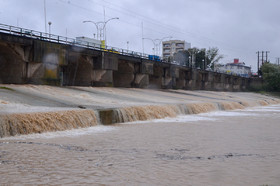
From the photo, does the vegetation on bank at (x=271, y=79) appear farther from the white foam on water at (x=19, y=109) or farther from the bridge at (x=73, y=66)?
the white foam on water at (x=19, y=109)

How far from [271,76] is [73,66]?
2504 inches

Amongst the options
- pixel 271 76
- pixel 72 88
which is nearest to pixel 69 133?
pixel 72 88

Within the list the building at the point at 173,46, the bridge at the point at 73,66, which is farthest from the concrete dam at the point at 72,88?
the building at the point at 173,46

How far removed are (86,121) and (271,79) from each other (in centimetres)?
8032

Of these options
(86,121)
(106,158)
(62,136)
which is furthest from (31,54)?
(106,158)

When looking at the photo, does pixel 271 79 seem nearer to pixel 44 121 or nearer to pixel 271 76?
pixel 271 76

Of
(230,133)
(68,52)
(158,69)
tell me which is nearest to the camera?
(230,133)

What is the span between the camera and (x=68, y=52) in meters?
33.4

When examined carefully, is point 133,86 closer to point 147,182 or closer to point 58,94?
point 58,94

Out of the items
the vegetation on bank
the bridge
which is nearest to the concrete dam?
the bridge

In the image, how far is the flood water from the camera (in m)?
7.75

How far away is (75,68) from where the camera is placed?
39.2m

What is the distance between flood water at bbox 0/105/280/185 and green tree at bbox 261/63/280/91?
7823 cm

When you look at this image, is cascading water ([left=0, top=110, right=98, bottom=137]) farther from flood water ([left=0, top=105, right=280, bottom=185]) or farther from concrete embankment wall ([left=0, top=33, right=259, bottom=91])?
concrete embankment wall ([left=0, top=33, right=259, bottom=91])
